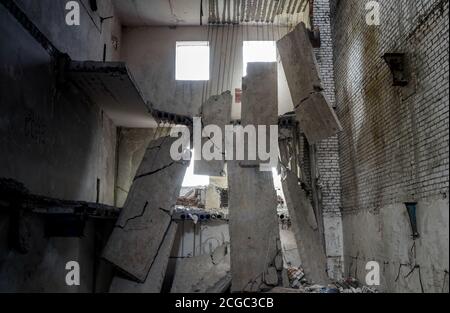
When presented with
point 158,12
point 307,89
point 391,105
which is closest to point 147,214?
point 307,89

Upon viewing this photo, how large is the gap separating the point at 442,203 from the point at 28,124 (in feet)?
18.5

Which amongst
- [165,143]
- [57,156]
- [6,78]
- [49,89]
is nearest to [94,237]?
[57,156]

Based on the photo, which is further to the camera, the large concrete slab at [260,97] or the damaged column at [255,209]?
→ the large concrete slab at [260,97]

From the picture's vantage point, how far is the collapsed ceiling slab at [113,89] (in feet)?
21.6

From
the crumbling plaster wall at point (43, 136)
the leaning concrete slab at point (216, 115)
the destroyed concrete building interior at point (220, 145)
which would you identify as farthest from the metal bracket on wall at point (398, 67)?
the crumbling plaster wall at point (43, 136)

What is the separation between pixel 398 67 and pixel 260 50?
19.7ft

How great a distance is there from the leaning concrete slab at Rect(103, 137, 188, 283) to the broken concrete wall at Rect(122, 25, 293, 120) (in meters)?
3.28

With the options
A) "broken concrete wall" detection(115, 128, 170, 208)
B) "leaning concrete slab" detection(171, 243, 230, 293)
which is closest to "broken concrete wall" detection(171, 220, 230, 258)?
"leaning concrete slab" detection(171, 243, 230, 293)

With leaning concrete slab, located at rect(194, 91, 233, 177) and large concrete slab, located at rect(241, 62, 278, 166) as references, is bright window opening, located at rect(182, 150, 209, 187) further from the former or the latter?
large concrete slab, located at rect(241, 62, 278, 166)

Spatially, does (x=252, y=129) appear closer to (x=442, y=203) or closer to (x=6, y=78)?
(x=442, y=203)

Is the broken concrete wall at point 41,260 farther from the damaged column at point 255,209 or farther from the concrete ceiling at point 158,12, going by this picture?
the concrete ceiling at point 158,12

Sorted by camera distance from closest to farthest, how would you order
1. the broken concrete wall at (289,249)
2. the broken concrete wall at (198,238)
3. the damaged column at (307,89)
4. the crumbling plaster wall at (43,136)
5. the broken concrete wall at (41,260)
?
the broken concrete wall at (41,260) < the crumbling plaster wall at (43,136) < the damaged column at (307,89) < the broken concrete wall at (198,238) < the broken concrete wall at (289,249)

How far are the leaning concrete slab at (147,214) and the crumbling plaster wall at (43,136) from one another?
59 cm

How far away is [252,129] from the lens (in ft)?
25.2
